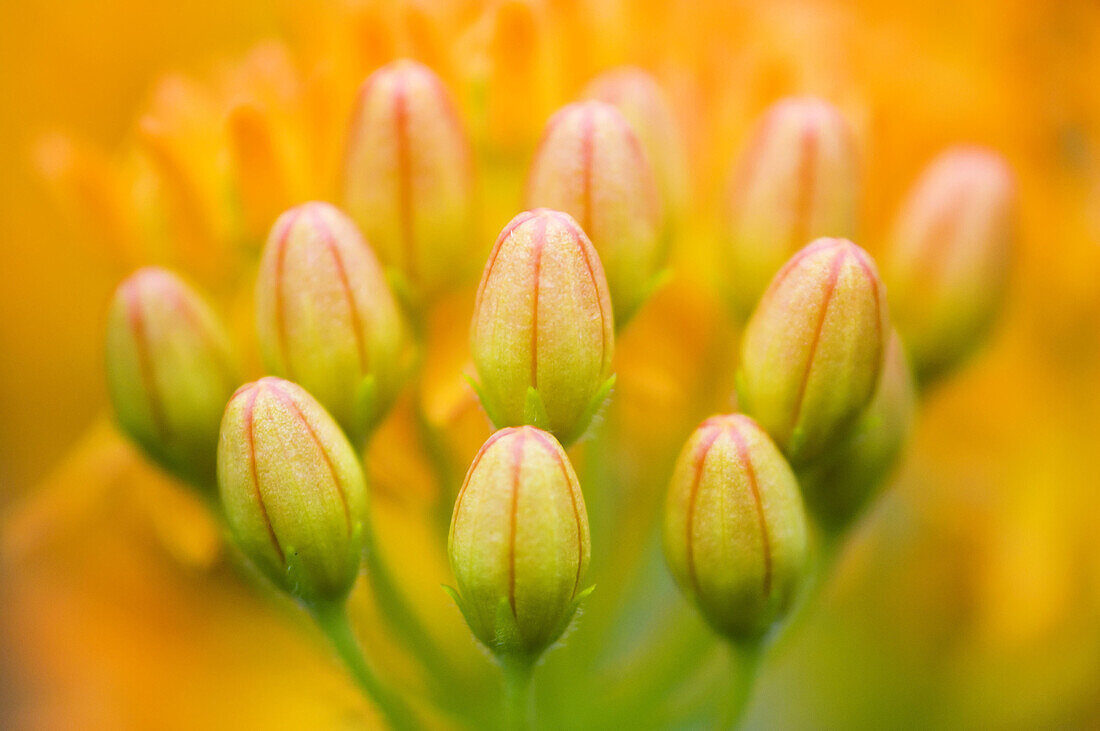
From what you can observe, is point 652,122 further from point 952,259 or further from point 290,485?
point 290,485

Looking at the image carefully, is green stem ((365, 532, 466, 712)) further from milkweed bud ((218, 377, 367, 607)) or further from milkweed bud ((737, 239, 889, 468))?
milkweed bud ((737, 239, 889, 468))

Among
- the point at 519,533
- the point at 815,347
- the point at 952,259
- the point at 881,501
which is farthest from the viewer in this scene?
the point at 881,501

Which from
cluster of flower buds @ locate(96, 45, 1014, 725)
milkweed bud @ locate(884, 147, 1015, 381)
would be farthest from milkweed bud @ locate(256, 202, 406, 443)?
milkweed bud @ locate(884, 147, 1015, 381)

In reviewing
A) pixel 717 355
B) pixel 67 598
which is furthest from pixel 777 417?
pixel 67 598

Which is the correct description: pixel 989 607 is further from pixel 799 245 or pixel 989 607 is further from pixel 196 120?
pixel 196 120

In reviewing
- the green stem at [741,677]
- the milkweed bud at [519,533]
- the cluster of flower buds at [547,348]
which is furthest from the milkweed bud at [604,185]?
the green stem at [741,677]

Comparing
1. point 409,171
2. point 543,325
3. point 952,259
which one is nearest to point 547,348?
point 543,325

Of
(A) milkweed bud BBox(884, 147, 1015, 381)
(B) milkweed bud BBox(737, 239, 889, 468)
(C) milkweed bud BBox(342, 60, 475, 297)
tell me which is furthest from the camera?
(A) milkweed bud BBox(884, 147, 1015, 381)

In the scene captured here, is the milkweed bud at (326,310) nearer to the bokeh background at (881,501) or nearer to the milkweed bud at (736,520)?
the bokeh background at (881,501)
